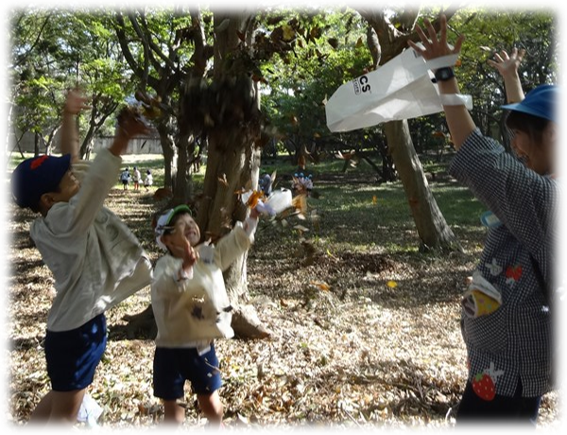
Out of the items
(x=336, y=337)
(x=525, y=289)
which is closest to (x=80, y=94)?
(x=525, y=289)

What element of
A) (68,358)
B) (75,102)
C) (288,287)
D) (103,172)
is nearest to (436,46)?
(103,172)

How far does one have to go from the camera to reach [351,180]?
81.1 ft

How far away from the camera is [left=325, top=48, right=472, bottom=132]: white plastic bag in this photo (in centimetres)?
246

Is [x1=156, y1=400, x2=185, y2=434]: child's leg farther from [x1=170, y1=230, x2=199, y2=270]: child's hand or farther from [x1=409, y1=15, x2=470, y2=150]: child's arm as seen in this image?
[x1=409, y1=15, x2=470, y2=150]: child's arm

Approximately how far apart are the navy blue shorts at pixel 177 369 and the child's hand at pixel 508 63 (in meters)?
2.02

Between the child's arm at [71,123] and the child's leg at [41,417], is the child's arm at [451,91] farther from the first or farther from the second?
the child's leg at [41,417]

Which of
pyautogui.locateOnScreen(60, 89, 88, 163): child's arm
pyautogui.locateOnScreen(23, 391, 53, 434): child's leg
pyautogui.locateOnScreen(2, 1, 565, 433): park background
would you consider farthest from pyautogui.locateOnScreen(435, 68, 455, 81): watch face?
pyautogui.locateOnScreen(23, 391, 53, 434): child's leg

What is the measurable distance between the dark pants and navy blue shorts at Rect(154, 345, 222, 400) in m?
1.30

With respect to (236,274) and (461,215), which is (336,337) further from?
(461,215)

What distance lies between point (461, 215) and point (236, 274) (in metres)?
9.54

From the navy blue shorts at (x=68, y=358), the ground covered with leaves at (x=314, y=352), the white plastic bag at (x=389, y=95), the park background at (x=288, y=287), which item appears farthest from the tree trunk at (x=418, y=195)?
the navy blue shorts at (x=68, y=358)

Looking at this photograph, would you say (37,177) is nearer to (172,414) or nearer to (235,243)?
(235,243)

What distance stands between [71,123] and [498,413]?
8.02ft

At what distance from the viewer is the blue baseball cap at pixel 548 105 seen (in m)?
1.58
